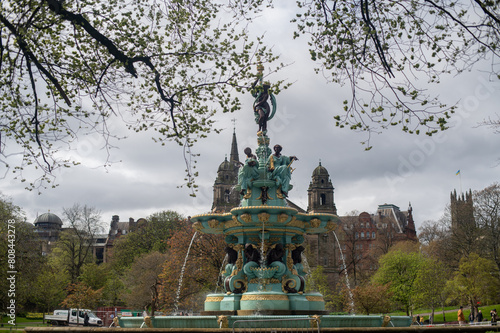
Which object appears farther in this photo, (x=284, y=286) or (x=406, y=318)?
(x=284, y=286)

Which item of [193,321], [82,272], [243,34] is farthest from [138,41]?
[82,272]

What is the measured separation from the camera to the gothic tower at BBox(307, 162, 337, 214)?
78938mm

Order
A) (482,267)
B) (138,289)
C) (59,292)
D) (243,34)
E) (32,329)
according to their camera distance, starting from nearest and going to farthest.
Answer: (32,329), (243,34), (482,267), (138,289), (59,292)

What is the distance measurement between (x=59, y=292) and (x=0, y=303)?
2588 cm

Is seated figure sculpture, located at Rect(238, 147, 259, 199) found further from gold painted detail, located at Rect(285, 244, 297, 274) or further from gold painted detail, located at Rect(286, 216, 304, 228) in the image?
gold painted detail, located at Rect(285, 244, 297, 274)

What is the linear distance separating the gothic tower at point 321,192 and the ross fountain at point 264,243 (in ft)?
210

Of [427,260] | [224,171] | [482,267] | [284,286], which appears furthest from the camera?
[224,171]

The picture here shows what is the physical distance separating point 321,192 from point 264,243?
66.6 m

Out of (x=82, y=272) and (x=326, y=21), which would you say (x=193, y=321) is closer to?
(x=326, y=21)

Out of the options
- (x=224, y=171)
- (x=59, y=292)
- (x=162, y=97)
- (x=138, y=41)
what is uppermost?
(x=224, y=171)

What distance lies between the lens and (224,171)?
75.7 metres

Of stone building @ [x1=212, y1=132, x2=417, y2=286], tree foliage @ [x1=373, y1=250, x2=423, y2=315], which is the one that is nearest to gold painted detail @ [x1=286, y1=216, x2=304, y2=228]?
tree foliage @ [x1=373, y1=250, x2=423, y2=315]

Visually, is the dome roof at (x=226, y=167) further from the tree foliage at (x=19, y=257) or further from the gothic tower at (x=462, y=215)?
the tree foliage at (x=19, y=257)

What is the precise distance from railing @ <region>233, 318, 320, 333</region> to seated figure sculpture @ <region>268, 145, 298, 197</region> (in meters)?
5.47
